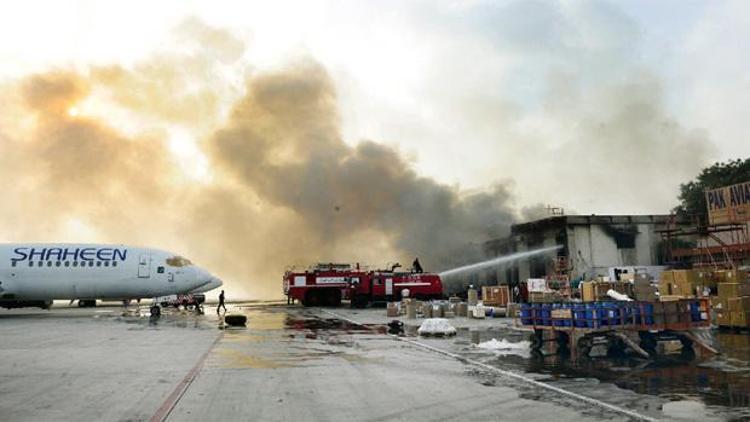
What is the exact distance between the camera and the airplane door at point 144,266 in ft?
98.4

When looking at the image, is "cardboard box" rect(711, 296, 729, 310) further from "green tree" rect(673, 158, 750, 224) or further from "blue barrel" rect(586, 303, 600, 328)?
"green tree" rect(673, 158, 750, 224)

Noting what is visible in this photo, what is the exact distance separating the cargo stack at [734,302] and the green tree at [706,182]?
3770cm

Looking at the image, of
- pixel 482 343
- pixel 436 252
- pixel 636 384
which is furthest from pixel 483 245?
pixel 636 384

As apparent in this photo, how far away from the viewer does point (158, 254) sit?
3081 centimetres

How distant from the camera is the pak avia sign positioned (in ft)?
100

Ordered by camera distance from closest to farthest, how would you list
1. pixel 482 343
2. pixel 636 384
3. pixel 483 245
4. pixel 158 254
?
pixel 636 384
pixel 482 343
pixel 158 254
pixel 483 245

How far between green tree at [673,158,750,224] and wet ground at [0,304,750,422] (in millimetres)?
46476

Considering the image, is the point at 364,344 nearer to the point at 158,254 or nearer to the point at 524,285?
the point at 158,254

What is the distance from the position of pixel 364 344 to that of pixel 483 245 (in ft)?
163

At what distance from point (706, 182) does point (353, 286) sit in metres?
41.2

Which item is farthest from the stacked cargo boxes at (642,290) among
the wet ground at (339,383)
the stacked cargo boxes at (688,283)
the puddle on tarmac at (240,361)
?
the puddle on tarmac at (240,361)

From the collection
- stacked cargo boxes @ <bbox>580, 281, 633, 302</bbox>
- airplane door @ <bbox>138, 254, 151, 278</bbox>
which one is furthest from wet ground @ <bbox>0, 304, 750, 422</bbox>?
airplane door @ <bbox>138, 254, 151, 278</bbox>

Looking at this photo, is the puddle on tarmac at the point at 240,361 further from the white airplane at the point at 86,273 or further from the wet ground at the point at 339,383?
the white airplane at the point at 86,273

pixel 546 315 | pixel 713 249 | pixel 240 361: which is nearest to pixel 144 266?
pixel 240 361
